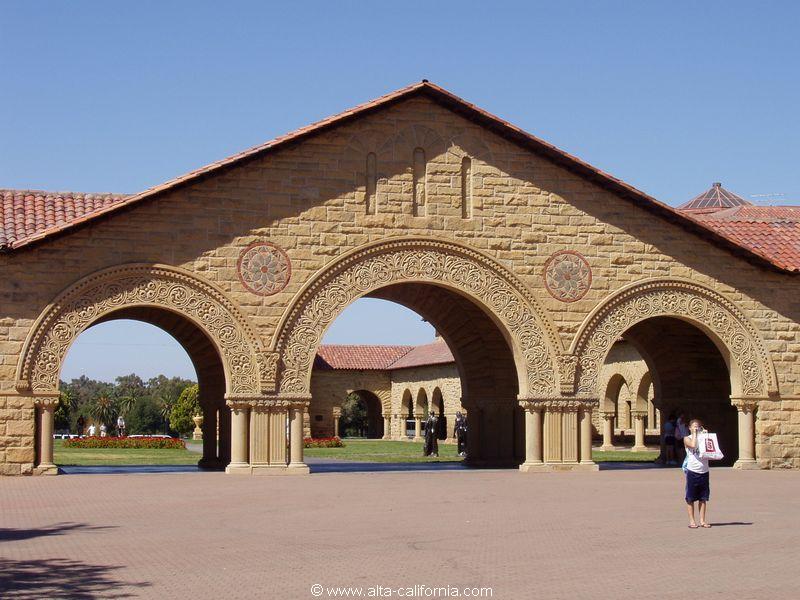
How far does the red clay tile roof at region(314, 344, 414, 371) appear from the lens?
178 feet

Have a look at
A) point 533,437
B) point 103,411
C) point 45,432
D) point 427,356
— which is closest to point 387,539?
point 45,432

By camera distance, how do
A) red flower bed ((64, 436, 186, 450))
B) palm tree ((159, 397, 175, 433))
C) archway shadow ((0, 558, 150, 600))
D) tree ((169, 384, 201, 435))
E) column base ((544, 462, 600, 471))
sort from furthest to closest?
palm tree ((159, 397, 175, 433))
tree ((169, 384, 201, 435))
red flower bed ((64, 436, 186, 450))
column base ((544, 462, 600, 471))
archway shadow ((0, 558, 150, 600))

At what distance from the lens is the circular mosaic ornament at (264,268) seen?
22.4 m

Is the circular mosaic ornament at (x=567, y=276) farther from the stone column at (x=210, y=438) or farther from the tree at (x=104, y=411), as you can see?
the tree at (x=104, y=411)

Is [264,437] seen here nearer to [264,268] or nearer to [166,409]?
[264,268]

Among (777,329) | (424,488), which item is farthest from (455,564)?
(777,329)

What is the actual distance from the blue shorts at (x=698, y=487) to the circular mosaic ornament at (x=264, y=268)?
34.8 ft

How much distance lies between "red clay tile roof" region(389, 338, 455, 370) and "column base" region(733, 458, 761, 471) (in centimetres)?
2464

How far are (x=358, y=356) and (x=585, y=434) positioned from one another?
32.9 metres

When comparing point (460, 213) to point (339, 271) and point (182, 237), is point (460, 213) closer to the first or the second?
point (339, 271)

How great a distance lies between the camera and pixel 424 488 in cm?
1952

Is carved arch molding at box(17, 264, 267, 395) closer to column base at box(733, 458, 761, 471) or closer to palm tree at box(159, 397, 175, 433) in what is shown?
column base at box(733, 458, 761, 471)

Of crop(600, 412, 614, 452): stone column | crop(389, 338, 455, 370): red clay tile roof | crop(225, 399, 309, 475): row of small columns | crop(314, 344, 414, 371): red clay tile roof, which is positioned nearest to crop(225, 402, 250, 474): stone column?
crop(225, 399, 309, 475): row of small columns

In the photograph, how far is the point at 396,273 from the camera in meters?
23.3
